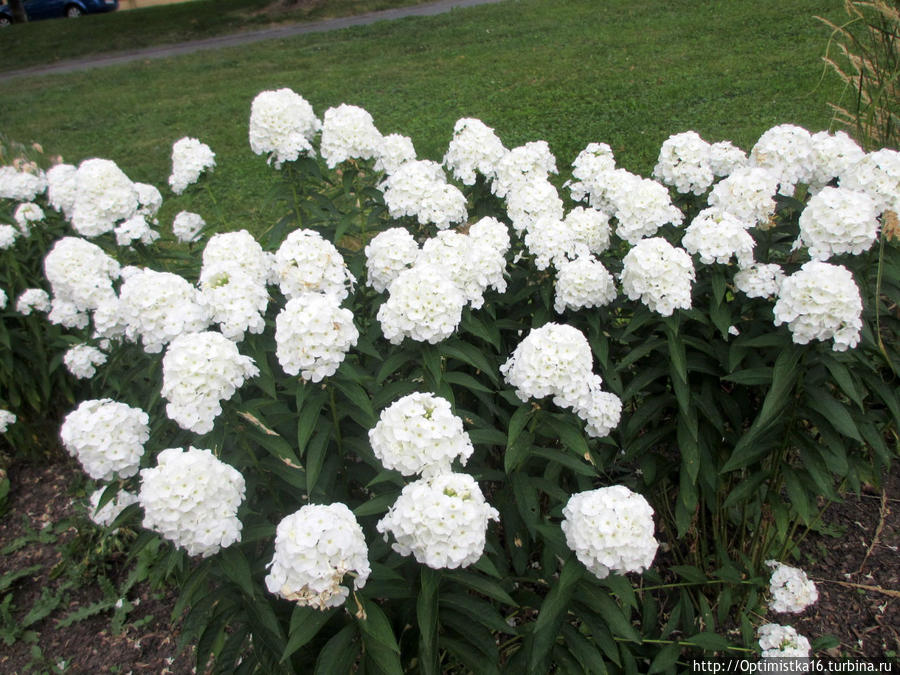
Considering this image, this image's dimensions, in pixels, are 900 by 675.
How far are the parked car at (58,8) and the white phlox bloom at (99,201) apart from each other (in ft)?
85.4

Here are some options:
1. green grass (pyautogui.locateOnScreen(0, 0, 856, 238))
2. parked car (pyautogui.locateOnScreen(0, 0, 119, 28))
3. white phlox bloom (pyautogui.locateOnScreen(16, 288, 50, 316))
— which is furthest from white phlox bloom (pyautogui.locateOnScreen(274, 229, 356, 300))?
parked car (pyautogui.locateOnScreen(0, 0, 119, 28))

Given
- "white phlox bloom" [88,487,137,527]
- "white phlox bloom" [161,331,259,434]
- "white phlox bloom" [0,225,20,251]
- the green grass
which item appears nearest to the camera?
"white phlox bloom" [161,331,259,434]

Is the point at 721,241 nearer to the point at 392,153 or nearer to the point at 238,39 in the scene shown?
the point at 392,153

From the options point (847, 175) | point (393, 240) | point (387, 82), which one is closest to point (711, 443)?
point (847, 175)

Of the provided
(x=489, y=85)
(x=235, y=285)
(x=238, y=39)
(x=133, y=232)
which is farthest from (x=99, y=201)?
(x=238, y=39)

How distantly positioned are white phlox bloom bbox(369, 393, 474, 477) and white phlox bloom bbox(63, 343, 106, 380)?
6.76 feet

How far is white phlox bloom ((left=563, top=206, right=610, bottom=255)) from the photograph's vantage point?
3.01 m

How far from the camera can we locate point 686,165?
318 cm

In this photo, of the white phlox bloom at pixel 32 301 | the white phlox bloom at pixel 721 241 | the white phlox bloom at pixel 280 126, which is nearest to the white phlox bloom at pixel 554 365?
the white phlox bloom at pixel 721 241

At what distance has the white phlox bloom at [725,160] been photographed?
10.8 feet

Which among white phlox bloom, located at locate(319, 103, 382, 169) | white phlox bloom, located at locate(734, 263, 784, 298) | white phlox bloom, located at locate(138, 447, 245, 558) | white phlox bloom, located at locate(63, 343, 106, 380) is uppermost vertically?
white phlox bloom, located at locate(319, 103, 382, 169)

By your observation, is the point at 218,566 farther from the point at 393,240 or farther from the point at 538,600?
the point at 393,240

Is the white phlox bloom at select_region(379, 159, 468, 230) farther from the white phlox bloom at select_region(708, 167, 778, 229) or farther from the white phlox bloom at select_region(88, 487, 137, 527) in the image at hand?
the white phlox bloom at select_region(88, 487, 137, 527)

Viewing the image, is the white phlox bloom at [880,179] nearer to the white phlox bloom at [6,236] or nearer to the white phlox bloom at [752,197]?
the white phlox bloom at [752,197]
